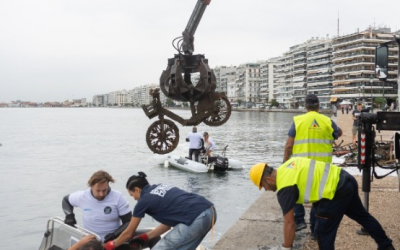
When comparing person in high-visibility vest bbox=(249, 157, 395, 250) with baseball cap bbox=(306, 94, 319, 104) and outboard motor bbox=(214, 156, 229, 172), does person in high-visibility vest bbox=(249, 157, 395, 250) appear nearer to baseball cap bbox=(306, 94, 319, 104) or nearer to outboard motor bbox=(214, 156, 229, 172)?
baseball cap bbox=(306, 94, 319, 104)

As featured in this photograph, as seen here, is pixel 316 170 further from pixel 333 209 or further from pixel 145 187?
pixel 145 187

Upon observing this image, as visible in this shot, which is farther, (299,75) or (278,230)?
(299,75)

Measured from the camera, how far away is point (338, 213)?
4.83 m

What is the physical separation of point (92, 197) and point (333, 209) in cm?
306

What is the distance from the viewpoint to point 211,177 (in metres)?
21.5

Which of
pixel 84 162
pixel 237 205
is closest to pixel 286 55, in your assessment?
pixel 84 162

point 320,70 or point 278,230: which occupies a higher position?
point 320,70

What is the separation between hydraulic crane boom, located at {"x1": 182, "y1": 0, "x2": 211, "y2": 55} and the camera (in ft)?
23.7

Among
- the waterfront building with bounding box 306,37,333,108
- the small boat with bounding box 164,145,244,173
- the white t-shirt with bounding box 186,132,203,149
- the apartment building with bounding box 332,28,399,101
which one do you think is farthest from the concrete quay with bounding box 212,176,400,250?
the waterfront building with bounding box 306,37,333,108

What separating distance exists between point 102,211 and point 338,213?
118 inches

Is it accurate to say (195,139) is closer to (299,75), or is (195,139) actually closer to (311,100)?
(311,100)

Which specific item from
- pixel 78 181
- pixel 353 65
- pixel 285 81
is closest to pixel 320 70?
pixel 285 81

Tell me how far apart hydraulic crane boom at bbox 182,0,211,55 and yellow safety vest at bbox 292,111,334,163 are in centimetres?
203

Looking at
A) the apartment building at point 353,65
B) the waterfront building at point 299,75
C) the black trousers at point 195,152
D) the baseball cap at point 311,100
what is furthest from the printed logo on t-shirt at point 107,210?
the waterfront building at point 299,75
